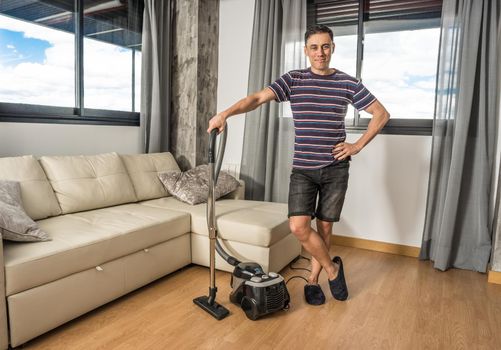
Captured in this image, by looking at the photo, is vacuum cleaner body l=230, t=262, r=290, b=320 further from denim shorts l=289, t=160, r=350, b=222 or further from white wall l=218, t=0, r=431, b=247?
white wall l=218, t=0, r=431, b=247

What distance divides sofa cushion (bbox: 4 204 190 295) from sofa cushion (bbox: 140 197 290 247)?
12 centimetres

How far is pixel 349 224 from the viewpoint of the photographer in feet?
11.1

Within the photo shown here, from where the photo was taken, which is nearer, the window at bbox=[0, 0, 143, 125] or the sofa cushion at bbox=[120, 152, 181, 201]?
the window at bbox=[0, 0, 143, 125]

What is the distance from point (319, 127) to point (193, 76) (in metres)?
1.90

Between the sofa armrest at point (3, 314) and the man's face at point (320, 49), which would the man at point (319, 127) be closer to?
the man's face at point (320, 49)

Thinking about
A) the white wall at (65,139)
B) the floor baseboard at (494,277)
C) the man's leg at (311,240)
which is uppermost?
the white wall at (65,139)

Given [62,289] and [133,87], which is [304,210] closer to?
[62,289]

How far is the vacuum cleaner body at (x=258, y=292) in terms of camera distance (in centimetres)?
196

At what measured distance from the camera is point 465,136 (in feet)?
8.93

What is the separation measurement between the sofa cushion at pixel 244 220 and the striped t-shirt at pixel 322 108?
57cm

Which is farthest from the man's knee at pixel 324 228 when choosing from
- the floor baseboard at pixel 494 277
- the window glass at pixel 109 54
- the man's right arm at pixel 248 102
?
the window glass at pixel 109 54

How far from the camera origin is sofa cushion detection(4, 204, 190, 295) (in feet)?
5.53

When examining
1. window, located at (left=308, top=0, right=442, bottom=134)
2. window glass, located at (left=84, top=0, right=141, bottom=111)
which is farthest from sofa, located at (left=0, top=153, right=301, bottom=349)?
window, located at (left=308, top=0, right=442, bottom=134)

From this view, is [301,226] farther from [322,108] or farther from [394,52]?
[394,52]
